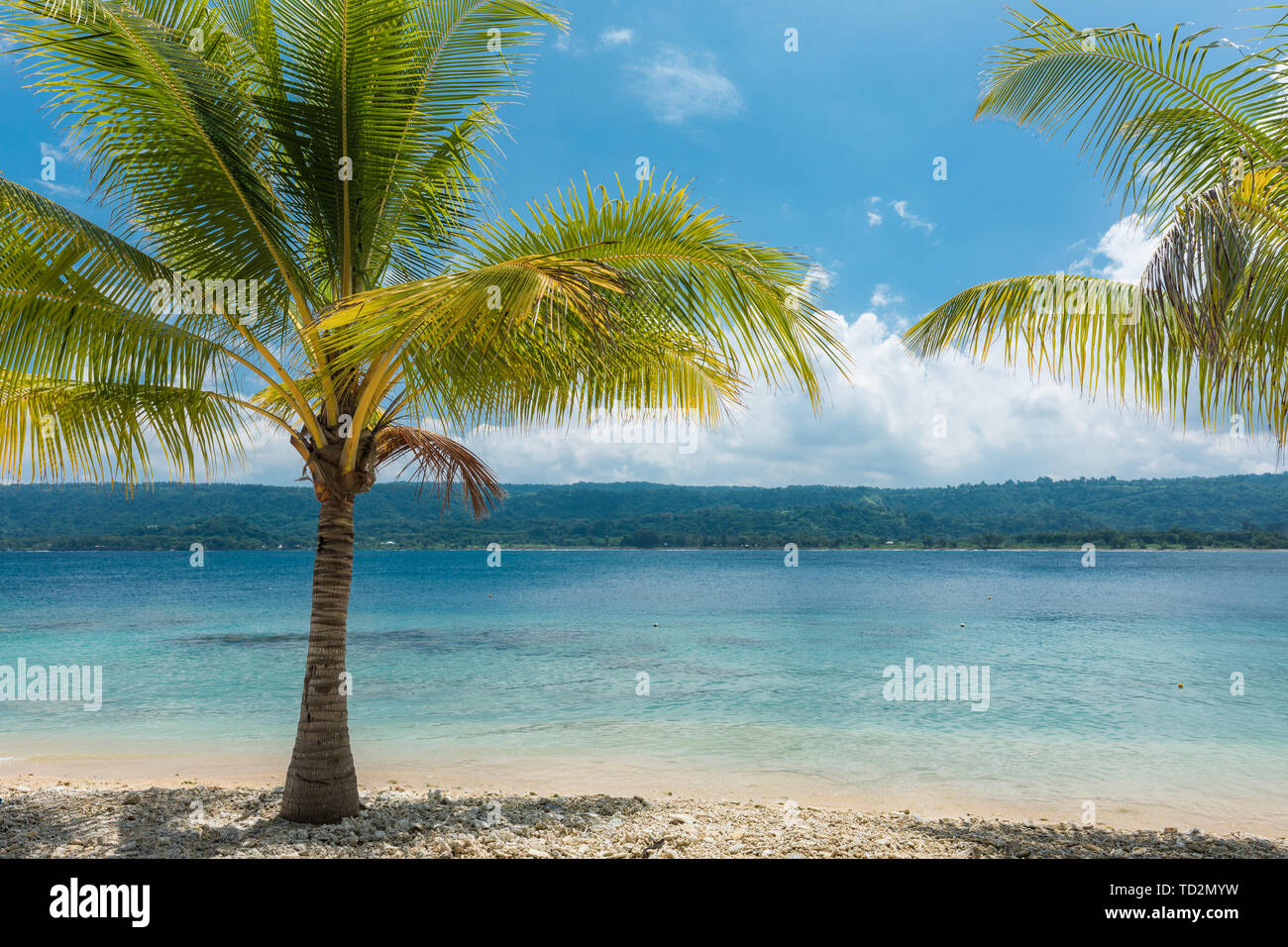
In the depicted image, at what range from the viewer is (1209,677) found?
18828 millimetres

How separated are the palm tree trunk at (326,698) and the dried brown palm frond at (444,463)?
1.92m

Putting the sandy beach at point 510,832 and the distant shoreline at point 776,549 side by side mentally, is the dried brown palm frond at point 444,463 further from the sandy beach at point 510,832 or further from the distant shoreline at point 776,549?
the distant shoreline at point 776,549

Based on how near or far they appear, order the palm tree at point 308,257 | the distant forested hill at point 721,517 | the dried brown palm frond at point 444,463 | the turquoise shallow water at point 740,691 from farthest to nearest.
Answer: the distant forested hill at point 721,517 → the turquoise shallow water at point 740,691 → the dried brown palm frond at point 444,463 → the palm tree at point 308,257

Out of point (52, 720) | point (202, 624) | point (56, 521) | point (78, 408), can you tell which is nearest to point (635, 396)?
point (78, 408)

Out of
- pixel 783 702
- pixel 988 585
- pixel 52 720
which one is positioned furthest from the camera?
pixel 988 585

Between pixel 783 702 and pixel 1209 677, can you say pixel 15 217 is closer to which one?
pixel 783 702

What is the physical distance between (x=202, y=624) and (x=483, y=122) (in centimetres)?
3188

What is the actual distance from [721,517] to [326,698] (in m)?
104

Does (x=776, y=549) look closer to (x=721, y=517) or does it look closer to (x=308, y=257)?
(x=721, y=517)

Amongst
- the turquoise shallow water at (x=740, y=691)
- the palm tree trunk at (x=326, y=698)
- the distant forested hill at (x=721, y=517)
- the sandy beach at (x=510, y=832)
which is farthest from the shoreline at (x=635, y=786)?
the distant forested hill at (x=721, y=517)

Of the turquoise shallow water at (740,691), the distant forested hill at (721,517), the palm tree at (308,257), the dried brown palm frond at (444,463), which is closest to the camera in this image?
the palm tree at (308,257)

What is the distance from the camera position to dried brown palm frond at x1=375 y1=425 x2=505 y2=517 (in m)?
7.77

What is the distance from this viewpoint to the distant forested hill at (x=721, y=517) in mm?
85562

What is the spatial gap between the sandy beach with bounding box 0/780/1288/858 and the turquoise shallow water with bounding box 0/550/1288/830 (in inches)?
112
